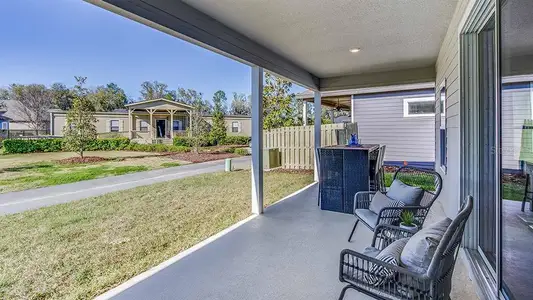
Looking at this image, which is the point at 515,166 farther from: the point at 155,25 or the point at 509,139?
the point at 155,25

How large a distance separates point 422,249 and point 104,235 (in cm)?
375

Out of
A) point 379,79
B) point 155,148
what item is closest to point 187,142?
point 155,148

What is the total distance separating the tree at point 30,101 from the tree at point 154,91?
2477 mm

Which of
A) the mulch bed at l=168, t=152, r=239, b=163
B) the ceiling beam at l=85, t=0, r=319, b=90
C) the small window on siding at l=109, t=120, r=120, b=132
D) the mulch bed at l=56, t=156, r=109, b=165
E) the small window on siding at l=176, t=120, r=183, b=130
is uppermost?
the ceiling beam at l=85, t=0, r=319, b=90

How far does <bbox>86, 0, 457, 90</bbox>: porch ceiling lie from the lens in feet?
9.17

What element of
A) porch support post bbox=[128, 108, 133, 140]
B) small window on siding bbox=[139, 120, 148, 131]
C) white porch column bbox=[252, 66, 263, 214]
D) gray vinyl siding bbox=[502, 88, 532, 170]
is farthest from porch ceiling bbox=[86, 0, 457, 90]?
small window on siding bbox=[139, 120, 148, 131]

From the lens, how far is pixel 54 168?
4.76 meters

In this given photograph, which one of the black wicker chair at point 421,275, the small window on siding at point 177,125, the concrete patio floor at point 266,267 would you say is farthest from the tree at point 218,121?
the black wicker chair at point 421,275

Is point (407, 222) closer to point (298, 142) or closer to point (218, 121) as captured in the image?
point (298, 142)

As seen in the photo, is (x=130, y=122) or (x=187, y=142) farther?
(x=187, y=142)

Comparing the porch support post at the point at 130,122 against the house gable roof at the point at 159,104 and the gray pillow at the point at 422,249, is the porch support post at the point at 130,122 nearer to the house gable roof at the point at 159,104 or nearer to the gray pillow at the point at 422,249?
the house gable roof at the point at 159,104

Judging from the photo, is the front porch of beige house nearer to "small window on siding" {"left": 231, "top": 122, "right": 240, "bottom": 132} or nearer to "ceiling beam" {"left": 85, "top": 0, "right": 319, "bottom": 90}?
"ceiling beam" {"left": 85, "top": 0, "right": 319, "bottom": 90}

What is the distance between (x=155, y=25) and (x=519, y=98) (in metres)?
2.76

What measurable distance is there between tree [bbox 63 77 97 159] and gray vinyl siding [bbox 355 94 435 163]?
7.55 m
